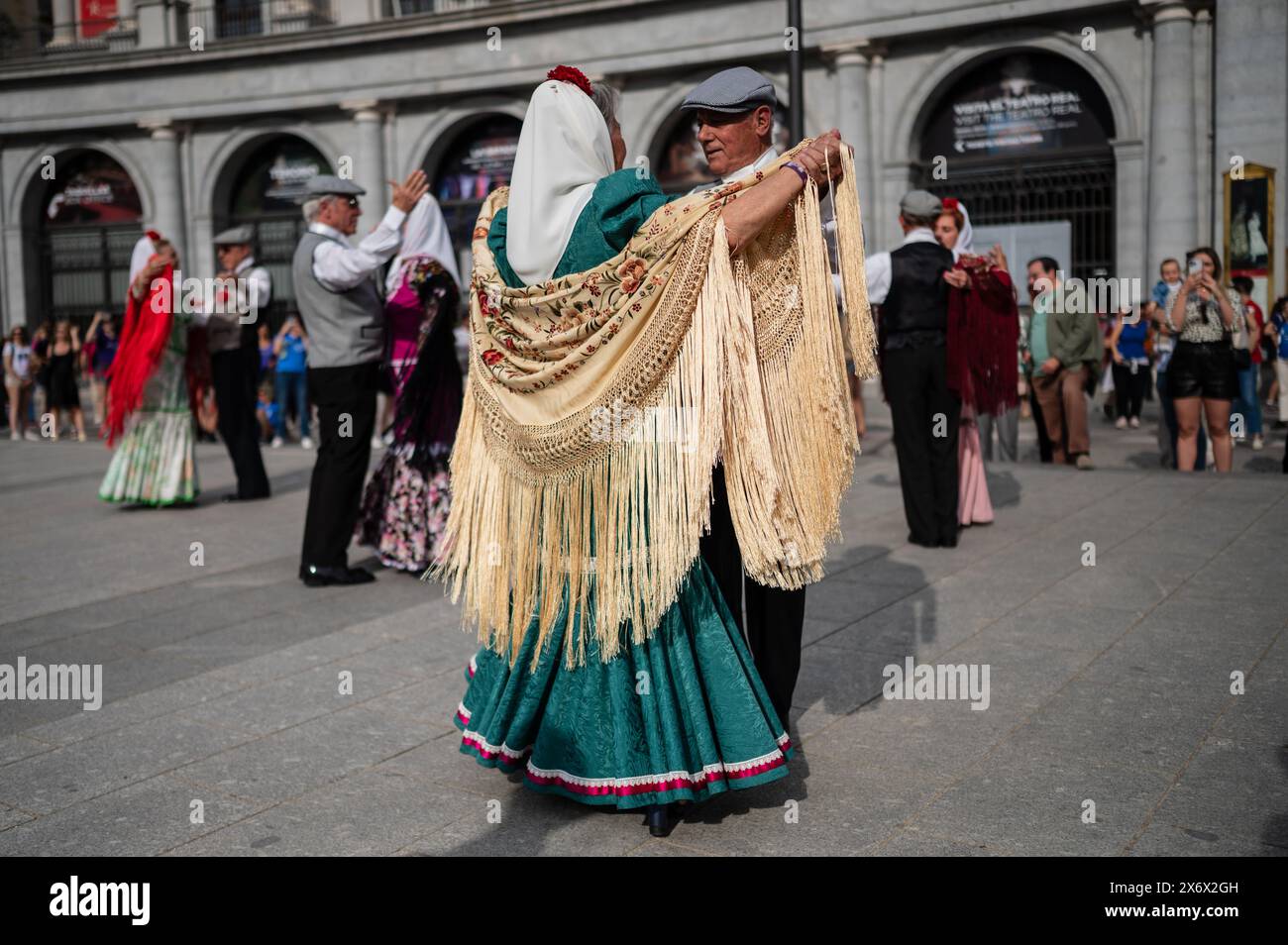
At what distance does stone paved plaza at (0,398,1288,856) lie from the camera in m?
3.34

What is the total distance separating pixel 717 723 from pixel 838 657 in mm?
1724

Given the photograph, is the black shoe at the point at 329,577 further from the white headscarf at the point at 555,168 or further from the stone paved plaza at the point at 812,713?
the white headscarf at the point at 555,168

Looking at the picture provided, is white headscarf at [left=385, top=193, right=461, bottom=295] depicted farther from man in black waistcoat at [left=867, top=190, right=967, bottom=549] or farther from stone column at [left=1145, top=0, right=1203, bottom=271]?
stone column at [left=1145, top=0, right=1203, bottom=271]

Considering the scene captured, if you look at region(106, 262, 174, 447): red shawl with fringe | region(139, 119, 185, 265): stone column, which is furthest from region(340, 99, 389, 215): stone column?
region(106, 262, 174, 447): red shawl with fringe

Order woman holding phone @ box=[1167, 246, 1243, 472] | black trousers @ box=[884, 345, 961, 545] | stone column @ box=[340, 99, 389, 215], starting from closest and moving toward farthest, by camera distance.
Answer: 1. black trousers @ box=[884, 345, 961, 545]
2. woman holding phone @ box=[1167, 246, 1243, 472]
3. stone column @ box=[340, 99, 389, 215]

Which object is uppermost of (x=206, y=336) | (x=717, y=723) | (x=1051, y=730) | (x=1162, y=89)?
(x=1162, y=89)

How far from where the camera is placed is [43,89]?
2669 centimetres

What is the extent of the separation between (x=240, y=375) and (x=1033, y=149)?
566 inches

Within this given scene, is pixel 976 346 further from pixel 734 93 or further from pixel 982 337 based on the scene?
pixel 734 93

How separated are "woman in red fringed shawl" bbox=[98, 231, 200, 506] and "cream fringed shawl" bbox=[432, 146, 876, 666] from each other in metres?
6.57

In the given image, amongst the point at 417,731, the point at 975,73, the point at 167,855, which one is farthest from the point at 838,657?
the point at 975,73

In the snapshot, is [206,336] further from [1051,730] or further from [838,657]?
[1051,730]

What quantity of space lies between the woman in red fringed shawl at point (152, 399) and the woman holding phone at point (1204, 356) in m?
7.77

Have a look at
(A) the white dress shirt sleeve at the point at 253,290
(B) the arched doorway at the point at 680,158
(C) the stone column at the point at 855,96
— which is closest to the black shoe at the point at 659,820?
(A) the white dress shirt sleeve at the point at 253,290
